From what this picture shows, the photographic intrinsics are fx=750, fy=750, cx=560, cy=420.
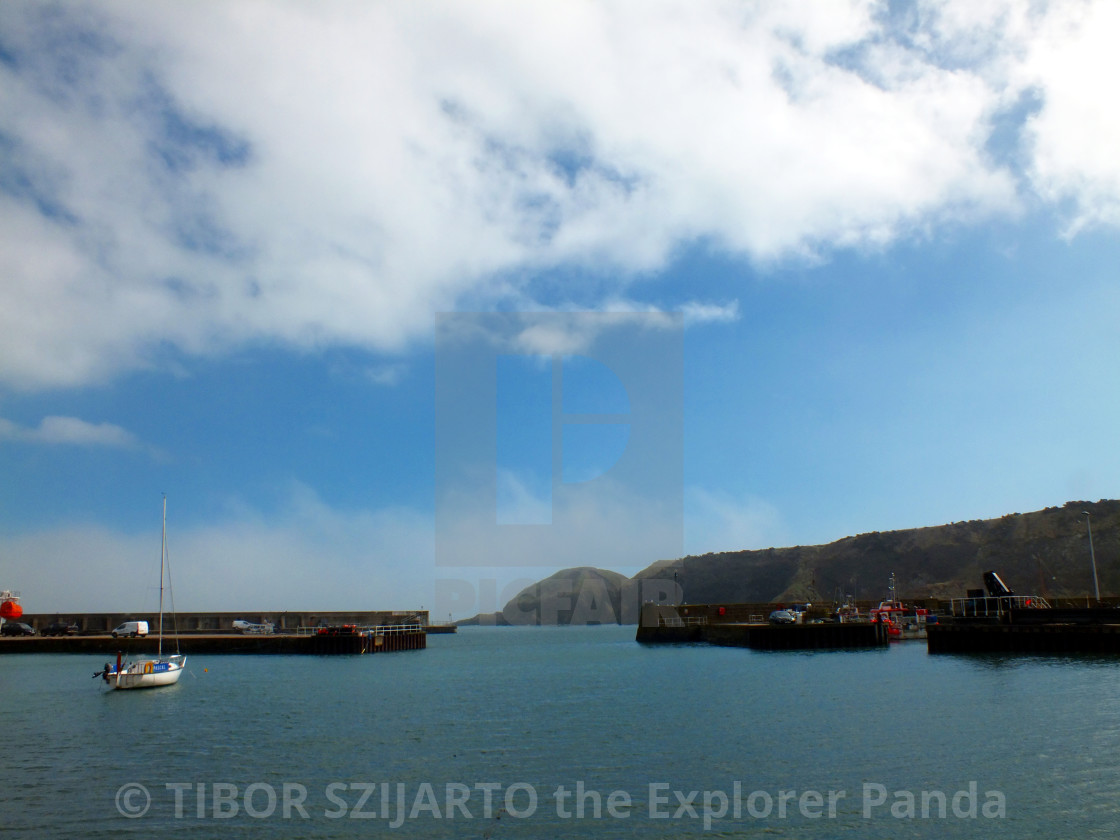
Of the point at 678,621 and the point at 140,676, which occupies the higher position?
the point at 140,676

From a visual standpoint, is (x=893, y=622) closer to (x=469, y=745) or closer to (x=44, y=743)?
(x=469, y=745)

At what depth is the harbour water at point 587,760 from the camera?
18234mm

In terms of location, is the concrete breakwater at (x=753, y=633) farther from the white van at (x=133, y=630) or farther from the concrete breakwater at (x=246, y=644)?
the white van at (x=133, y=630)

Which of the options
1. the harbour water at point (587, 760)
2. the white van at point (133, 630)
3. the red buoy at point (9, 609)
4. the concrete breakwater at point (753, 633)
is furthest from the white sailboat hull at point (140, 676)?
the red buoy at point (9, 609)

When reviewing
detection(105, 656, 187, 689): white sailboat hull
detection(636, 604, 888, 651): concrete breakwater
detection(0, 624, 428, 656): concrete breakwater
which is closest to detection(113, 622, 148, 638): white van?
detection(0, 624, 428, 656): concrete breakwater

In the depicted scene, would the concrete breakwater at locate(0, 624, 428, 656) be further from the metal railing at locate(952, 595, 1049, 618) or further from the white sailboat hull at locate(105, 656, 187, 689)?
the metal railing at locate(952, 595, 1049, 618)

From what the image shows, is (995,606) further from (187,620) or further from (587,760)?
(187,620)

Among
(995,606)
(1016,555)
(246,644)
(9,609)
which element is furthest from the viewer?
(1016,555)

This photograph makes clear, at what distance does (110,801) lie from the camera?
20.7 metres

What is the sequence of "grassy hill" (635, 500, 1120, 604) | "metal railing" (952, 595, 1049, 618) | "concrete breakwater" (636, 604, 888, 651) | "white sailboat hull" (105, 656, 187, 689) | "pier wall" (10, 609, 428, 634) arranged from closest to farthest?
A: "white sailboat hull" (105, 656, 187, 689), "metal railing" (952, 595, 1049, 618), "concrete breakwater" (636, 604, 888, 651), "pier wall" (10, 609, 428, 634), "grassy hill" (635, 500, 1120, 604)

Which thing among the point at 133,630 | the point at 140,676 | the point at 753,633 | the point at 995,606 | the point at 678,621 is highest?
the point at 140,676

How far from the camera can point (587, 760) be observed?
953 inches

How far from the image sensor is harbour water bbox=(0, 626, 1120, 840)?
1823cm

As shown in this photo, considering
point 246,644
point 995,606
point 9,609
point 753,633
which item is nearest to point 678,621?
point 753,633
